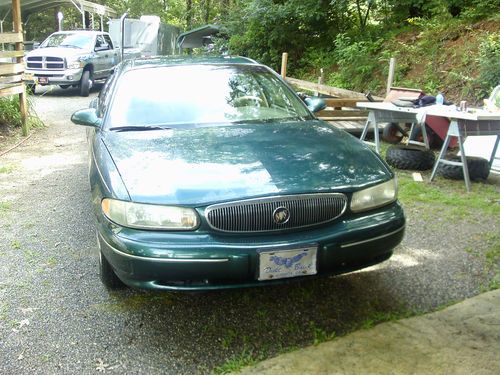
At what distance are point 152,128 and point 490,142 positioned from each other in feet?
15.6

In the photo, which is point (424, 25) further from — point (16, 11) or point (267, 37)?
point (16, 11)

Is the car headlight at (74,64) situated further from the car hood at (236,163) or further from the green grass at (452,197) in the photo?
the car hood at (236,163)

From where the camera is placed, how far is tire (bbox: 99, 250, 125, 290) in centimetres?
318

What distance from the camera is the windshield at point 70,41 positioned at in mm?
14344

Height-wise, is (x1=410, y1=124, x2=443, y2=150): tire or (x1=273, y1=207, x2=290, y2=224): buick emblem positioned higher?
(x1=273, y1=207, x2=290, y2=224): buick emblem

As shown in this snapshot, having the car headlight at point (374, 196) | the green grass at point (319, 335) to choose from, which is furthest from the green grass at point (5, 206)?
the car headlight at point (374, 196)

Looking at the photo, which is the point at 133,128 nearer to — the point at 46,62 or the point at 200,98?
the point at 200,98

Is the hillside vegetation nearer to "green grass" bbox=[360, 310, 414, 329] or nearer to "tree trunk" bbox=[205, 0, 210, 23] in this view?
"green grass" bbox=[360, 310, 414, 329]

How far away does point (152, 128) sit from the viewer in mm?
3586

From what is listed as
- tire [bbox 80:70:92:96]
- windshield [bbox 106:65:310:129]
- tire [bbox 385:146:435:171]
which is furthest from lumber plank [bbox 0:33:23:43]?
tire [bbox 385:146:435:171]

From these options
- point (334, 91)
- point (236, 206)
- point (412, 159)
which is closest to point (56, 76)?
point (334, 91)

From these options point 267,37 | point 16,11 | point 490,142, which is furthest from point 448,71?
point 16,11

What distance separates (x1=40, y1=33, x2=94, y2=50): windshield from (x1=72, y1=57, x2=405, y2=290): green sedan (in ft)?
39.7

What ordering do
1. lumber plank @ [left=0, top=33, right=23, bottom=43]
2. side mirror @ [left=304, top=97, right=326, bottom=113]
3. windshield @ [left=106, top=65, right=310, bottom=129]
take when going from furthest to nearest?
lumber plank @ [left=0, top=33, right=23, bottom=43] < side mirror @ [left=304, top=97, right=326, bottom=113] < windshield @ [left=106, top=65, right=310, bottom=129]
